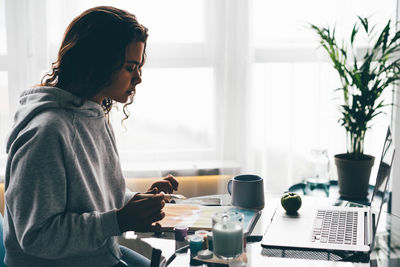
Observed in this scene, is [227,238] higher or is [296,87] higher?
[296,87]

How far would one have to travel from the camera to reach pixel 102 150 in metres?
1.32

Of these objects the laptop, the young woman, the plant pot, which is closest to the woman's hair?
the young woman

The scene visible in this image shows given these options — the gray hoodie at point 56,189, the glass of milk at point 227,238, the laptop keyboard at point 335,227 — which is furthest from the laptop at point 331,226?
the gray hoodie at point 56,189

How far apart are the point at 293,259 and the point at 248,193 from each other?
0.34m

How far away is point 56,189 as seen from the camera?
3.41ft

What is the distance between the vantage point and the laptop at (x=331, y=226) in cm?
117

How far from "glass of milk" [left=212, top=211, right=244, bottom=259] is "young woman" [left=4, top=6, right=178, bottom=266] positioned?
0.48 feet

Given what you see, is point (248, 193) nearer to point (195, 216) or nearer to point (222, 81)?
point (195, 216)

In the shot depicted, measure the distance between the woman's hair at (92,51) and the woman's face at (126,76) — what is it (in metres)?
0.02

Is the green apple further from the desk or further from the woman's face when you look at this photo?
the woman's face

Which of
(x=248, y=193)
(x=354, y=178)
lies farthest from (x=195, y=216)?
(x=354, y=178)

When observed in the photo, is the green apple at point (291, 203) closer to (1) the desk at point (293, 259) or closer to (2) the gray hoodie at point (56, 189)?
(1) the desk at point (293, 259)

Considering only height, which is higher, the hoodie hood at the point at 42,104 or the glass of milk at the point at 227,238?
the hoodie hood at the point at 42,104

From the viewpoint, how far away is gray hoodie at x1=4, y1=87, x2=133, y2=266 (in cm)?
102
